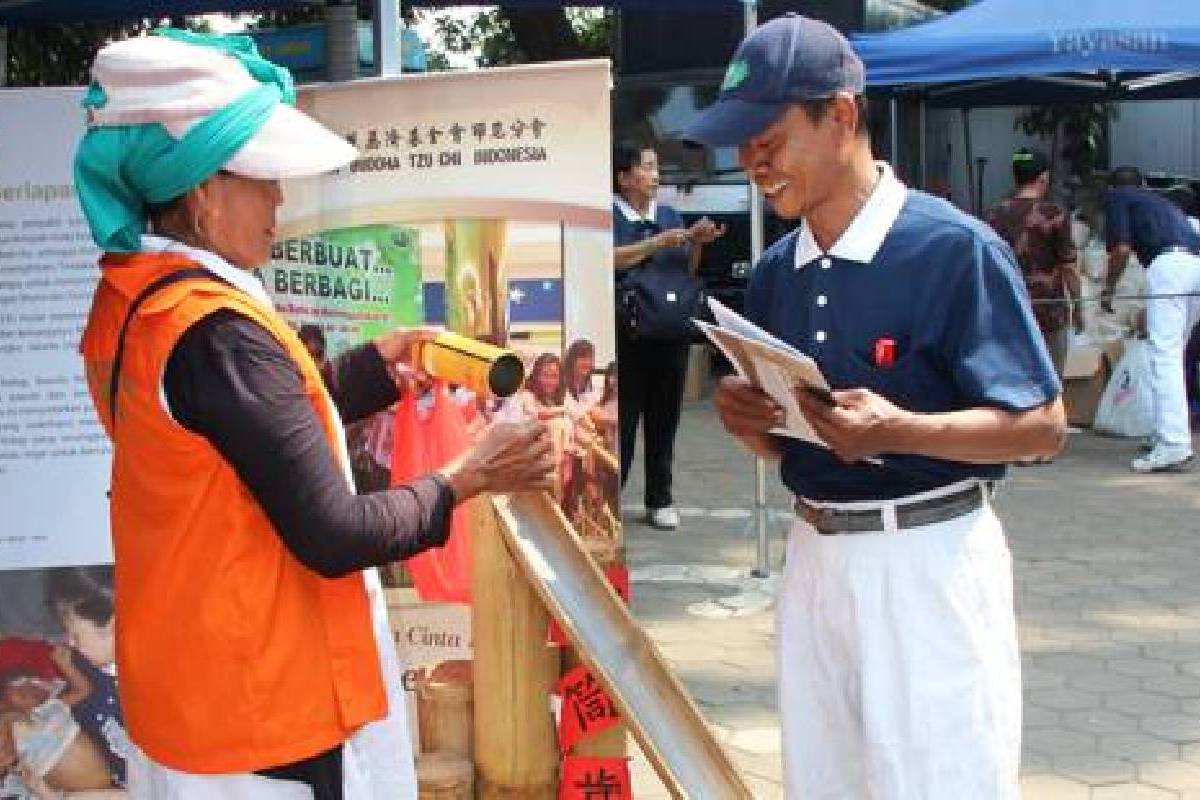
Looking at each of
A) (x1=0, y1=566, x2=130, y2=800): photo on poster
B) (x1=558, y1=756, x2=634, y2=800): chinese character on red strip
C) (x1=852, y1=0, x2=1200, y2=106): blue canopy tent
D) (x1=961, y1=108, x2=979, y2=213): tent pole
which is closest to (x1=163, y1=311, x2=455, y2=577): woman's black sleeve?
(x1=558, y1=756, x2=634, y2=800): chinese character on red strip

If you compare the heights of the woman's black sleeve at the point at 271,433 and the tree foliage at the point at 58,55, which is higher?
the tree foliage at the point at 58,55

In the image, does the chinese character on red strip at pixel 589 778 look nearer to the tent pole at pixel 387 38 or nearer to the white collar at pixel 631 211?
the tent pole at pixel 387 38

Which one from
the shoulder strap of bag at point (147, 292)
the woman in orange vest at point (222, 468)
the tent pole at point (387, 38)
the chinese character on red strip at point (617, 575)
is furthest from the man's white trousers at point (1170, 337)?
the shoulder strap of bag at point (147, 292)

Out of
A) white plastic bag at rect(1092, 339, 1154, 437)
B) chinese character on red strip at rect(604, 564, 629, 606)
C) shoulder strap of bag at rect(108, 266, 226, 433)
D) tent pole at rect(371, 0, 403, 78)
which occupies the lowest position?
white plastic bag at rect(1092, 339, 1154, 437)

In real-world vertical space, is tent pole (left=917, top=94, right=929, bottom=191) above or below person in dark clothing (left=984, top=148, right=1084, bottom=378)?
above

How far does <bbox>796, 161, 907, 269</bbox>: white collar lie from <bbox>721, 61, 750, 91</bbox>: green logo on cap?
27 centimetres

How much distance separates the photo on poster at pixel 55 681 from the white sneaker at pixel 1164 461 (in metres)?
6.56

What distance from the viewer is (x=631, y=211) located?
23.1 feet

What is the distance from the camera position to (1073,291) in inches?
369

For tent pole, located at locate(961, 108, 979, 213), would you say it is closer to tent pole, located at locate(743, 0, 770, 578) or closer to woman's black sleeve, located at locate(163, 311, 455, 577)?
tent pole, located at locate(743, 0, 770, 578)

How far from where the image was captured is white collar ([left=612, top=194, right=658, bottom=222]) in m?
7.03

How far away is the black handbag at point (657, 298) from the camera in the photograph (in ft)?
23.1

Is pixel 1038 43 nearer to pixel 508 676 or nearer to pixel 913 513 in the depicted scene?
pixel 508 676

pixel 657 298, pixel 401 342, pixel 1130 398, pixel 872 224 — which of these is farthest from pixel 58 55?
pixel 872 224
